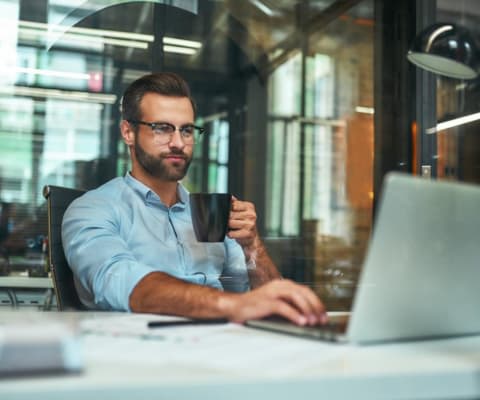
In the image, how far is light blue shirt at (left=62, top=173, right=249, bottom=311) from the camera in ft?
4.28

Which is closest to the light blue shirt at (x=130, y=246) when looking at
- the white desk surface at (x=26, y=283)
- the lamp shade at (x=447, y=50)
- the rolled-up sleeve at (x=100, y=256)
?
the rolled-up sleeve at (x=100, y=256)

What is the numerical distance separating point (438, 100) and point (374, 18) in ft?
4.92

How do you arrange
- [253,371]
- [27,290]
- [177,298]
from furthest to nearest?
[27,290] → [177,298] → [253,371]

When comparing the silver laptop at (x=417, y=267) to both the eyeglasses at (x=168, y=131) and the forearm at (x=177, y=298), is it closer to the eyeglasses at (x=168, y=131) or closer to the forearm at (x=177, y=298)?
the forearm at (x=177, y=298)

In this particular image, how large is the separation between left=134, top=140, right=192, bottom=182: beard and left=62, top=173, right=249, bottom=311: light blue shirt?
63 mm

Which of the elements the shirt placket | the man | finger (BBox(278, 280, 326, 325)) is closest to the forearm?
the man

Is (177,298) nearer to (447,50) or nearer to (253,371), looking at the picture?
(253,371)

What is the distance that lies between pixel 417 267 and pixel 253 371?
246mm

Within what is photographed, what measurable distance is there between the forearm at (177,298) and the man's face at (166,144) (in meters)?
0.69

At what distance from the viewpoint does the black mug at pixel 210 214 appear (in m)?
1.28

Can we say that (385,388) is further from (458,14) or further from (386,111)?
(386,111)

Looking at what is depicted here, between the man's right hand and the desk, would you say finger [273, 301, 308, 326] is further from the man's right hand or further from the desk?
the desk

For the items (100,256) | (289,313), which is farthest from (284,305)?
(100,256)

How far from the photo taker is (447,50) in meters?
1.25
